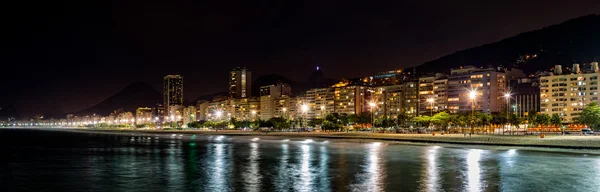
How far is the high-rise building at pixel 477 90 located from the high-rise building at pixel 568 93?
1387 cm

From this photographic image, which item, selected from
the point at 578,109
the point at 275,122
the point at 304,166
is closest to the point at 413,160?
the point at 304,166

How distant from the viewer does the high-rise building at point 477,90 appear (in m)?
152

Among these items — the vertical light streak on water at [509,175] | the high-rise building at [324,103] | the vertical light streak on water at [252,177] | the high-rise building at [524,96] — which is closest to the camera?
the vertical light streak on water at [509,175]

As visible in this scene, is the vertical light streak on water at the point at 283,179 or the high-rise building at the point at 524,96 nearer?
the vertical light streak on water at the point at 283,179

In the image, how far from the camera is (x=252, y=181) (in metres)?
23.9

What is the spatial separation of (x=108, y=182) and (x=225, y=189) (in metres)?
6.55

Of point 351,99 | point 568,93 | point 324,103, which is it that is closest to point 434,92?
point 351,99

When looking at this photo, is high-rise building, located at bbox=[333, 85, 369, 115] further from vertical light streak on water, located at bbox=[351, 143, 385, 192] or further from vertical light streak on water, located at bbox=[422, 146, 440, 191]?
vertical light streak on water, located at bbox=[351, 143, 385, 192]

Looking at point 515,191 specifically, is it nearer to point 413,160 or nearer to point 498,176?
point 498,176

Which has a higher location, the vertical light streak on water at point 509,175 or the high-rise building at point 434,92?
the high-rise building at point 434,92

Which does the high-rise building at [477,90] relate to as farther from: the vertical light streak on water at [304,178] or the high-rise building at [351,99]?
the vertical light streak on water at [304,178]

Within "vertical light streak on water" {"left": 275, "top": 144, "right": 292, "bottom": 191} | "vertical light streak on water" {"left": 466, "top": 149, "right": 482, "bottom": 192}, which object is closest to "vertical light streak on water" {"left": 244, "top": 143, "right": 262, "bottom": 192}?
"vertical light streak on water" {"left": 275, "top": 144, "right": 292, "bottom": 191}

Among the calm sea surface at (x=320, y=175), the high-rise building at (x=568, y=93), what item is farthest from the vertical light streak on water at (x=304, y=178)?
the high-rise building at (x=568, y=93)

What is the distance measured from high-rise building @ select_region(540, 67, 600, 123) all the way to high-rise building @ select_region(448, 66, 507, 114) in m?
13.9
